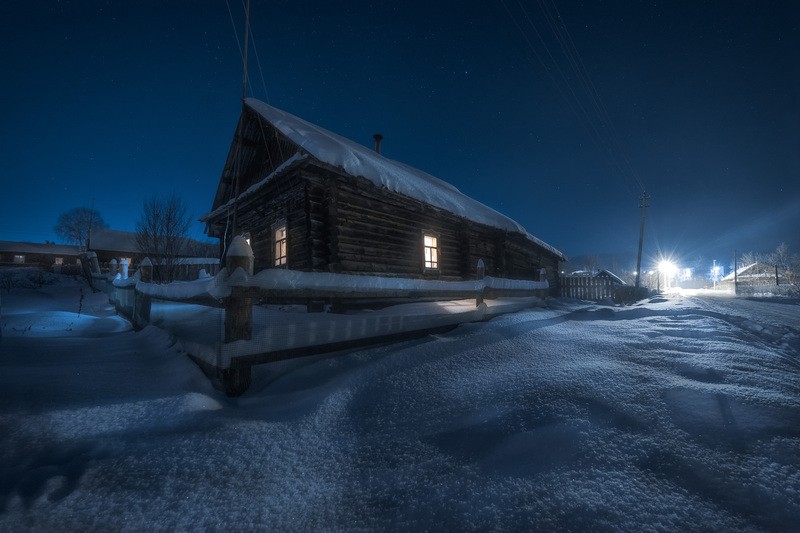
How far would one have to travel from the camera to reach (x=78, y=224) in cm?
4312

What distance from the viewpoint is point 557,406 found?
188 cm

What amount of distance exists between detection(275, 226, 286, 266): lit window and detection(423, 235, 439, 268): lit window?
4197mm

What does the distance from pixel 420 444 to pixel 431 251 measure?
8.34 metres

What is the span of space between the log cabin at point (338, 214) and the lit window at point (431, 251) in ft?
0.11

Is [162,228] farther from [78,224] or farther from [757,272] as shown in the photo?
[757,272]

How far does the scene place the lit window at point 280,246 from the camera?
8688 mm

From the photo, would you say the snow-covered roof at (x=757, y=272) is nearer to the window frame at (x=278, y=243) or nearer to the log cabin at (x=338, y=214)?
the log cabin at (x=338, y=214)

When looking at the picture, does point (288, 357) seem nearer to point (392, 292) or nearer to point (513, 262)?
point (392, 292)

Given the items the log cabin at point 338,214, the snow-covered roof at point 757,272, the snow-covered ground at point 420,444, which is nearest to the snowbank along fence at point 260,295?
the snow-covered ground at point 420,444

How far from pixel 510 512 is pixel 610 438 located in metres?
0.73

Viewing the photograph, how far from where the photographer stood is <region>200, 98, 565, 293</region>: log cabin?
6.87 metres

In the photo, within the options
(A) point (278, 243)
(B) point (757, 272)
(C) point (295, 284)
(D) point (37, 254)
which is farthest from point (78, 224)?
(B) point (757, 272)

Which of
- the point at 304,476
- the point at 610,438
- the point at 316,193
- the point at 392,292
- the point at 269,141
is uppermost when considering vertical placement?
the point at 269,141

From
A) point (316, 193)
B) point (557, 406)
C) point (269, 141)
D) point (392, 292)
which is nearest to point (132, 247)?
point (269, 141)
